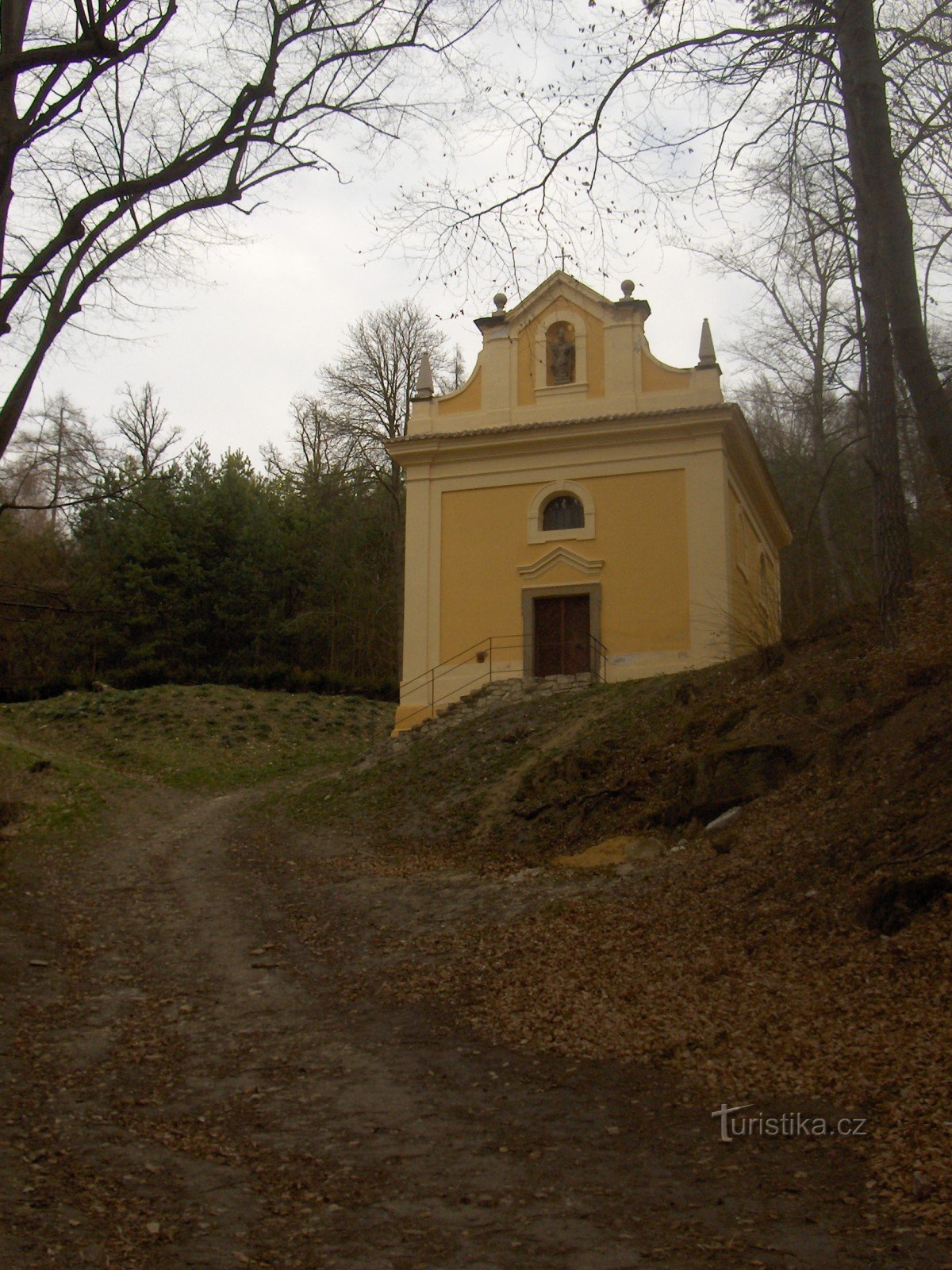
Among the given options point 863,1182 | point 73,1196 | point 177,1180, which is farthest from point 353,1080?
point 863,1182

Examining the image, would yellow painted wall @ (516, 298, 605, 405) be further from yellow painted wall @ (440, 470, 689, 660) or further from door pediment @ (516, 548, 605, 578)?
door pediment @ (516, 548, 605, 578)

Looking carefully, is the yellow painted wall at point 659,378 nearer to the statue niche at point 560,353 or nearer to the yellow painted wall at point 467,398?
the statue niche at point 560,353

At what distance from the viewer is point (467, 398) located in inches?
883

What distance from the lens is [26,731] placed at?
23750mm

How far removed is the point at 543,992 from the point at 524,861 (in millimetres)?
4809

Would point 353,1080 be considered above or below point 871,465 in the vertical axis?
below

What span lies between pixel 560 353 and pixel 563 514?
127 inches

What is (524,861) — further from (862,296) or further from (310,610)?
(310,610)

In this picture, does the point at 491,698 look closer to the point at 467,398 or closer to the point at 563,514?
the point at 563,514

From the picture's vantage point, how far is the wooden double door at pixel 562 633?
20.9 meters

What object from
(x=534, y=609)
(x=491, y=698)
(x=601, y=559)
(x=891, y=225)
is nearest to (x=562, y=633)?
(x=534, y=609)

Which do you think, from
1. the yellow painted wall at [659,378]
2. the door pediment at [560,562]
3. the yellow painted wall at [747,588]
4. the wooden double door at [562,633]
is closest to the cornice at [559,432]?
the yellow painted wall at [659,378]

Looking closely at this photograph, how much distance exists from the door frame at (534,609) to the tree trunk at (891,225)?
36.3ft

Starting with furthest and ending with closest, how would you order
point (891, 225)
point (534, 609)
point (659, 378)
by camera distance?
point (659, 378) → point (534, 609) → point (891, 225)
